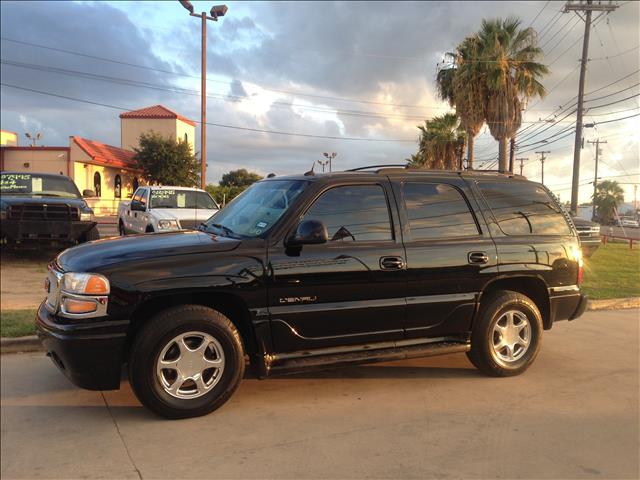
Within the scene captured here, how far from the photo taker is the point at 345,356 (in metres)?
4.06

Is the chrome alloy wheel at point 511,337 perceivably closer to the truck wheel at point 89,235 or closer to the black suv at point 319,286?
the black suv at point 319,286

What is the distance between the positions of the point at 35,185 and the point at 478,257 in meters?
8.95

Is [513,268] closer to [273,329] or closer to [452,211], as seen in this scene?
[452,211]

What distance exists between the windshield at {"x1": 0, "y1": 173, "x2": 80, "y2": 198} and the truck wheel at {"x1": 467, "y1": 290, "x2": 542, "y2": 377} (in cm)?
871

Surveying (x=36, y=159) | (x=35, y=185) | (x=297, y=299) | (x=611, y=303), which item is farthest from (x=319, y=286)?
(x=36, y=159)

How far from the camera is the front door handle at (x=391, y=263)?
415 centimetres

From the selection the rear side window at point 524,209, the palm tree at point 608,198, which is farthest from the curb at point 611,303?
the palm tree at point 608,198

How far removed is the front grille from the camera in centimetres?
884

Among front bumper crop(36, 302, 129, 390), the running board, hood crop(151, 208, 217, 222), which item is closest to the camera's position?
front bumper crop(36, 302, 129, 390)

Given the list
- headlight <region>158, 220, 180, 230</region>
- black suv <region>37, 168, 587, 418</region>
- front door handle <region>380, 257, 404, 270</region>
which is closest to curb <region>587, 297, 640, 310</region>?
black suv <region>37, 168, 587, 418</region>

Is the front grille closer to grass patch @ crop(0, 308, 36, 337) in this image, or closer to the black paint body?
grass patch @ crop(0, 308, 36, 337)

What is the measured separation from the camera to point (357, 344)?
13.6ft

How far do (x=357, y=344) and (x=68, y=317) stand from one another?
2.17 m

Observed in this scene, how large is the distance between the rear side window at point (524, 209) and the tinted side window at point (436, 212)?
0.33 m
